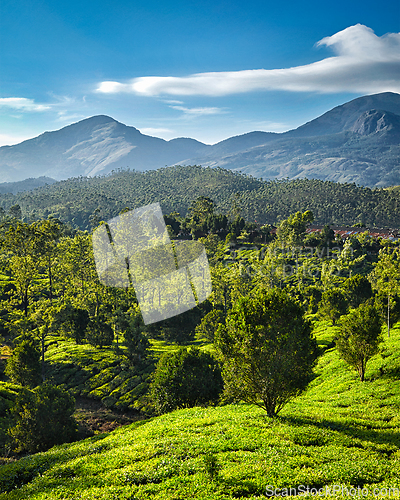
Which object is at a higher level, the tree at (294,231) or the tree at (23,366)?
the tree at (294,231)

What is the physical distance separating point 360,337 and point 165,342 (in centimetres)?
4208

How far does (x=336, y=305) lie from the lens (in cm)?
5662

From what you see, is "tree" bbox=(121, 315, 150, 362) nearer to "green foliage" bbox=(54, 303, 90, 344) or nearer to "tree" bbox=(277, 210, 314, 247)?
"green foliage" bbox=(54, 303, 90, 344)

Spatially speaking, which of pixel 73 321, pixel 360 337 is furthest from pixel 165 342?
pixel 360 337

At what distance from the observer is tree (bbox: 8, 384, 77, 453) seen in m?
27.8

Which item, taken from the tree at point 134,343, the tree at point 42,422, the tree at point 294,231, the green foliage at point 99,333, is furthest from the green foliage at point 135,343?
the tree at point 294,231

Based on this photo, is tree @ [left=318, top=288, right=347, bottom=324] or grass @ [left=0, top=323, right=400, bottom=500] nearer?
grass @ [left=0, top=323, right=400, bottom=500]

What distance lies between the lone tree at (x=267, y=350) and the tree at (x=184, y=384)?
8.82 m

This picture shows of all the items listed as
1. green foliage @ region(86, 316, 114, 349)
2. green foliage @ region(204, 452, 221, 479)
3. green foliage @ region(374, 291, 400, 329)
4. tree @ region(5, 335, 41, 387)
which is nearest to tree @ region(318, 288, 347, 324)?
green foliage @ region(374, 291, 400, 329)

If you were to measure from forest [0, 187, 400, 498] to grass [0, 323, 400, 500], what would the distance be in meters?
1.15

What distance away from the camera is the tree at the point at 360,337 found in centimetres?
2945

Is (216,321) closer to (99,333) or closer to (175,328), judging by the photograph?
(175,328)

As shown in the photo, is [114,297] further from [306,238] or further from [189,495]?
[306,238]

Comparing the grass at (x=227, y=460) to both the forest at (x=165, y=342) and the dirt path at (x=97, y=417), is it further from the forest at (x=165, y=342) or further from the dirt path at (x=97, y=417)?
the dirt path at (x=97, y=417)
